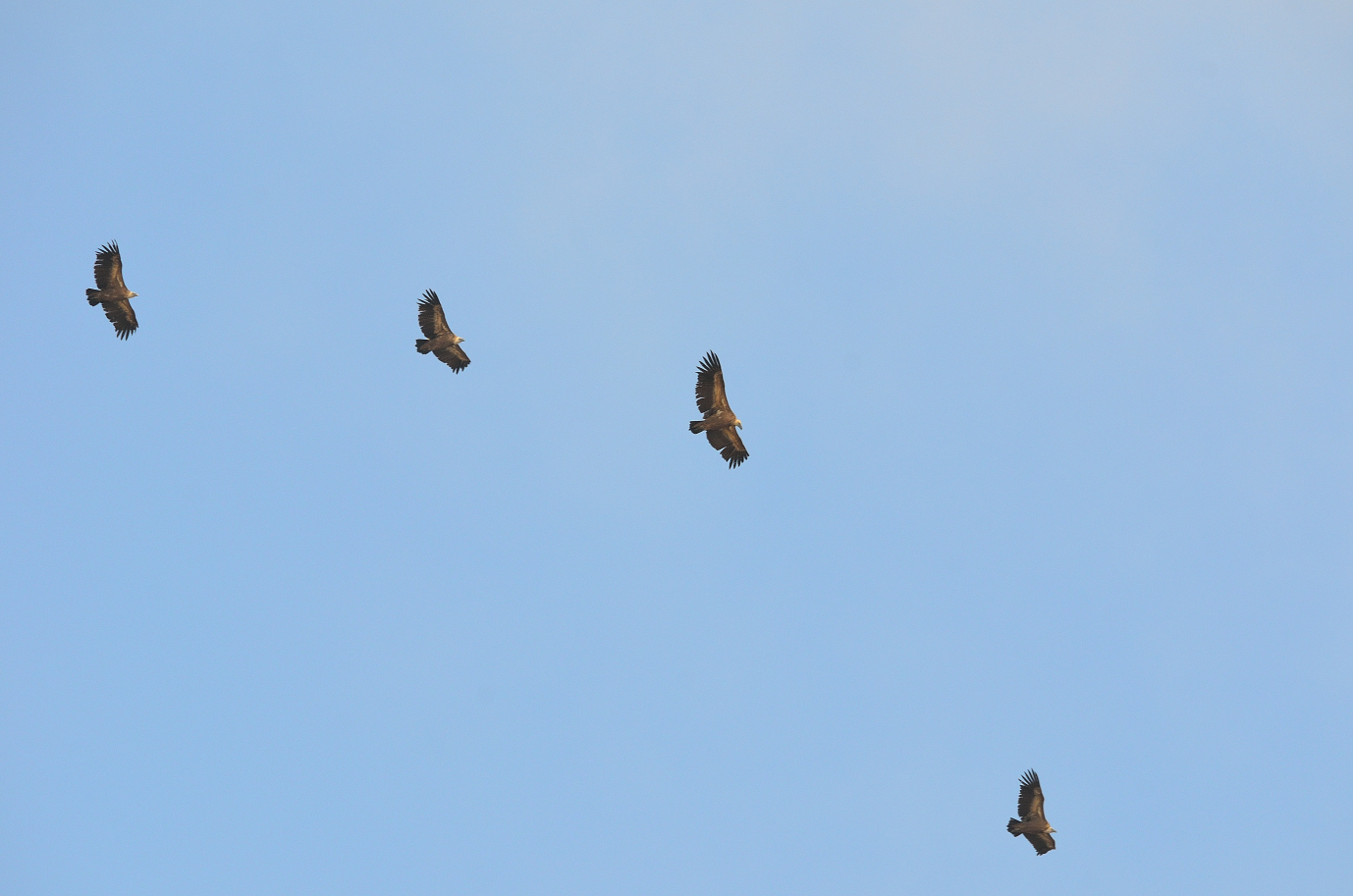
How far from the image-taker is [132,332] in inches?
2032

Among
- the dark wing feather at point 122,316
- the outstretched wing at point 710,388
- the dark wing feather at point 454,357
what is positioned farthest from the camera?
the dark wing feather at point 454,357

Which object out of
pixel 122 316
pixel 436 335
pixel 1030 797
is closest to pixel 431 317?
pixel 436 335

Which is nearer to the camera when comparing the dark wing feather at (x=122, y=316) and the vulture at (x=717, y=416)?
the vulture at (x=717, y=416)

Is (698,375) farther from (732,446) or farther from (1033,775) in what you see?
(1033,775)

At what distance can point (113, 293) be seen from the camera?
5028 cm

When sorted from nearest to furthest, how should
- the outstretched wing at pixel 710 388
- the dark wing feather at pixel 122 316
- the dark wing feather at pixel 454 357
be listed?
1. the outstretched wing at pixel 710 388
2. the dark wing feather at pixel 122 316
3. the dark wing feather at pixel 454 357

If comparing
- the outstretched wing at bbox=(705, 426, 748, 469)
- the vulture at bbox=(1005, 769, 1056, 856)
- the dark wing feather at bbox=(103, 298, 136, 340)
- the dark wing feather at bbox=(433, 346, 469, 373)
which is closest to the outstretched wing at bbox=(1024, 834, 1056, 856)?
the vulture at bbox=(1005, 769, 1056, 856)

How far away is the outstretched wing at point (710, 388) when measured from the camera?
43.5 metres

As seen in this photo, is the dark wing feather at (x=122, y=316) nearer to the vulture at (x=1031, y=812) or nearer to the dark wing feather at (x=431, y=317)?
the dark wing feather at (x=431, y=317)

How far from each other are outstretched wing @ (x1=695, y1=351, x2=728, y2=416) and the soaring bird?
969 inches

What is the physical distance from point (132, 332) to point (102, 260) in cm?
372

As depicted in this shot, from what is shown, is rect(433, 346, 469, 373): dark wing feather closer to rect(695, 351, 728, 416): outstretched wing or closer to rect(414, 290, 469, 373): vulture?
rect(414, 290, 469, 373): vulture

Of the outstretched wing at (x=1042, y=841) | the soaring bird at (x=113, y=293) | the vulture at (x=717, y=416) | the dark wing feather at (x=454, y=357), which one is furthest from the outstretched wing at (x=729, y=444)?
the soaring bird at (x=113, y=293)

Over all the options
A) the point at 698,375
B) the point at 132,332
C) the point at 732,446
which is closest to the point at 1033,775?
the point at 732,446
